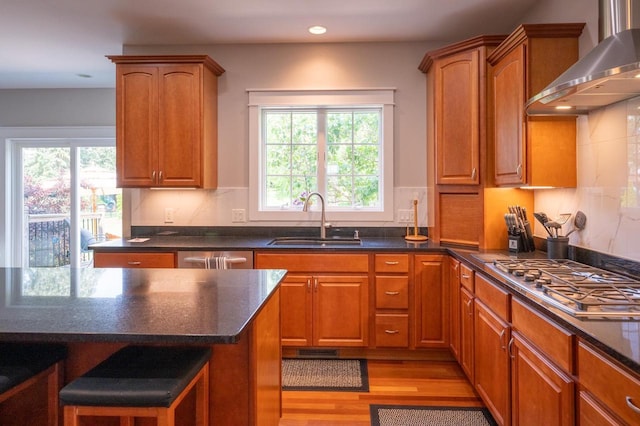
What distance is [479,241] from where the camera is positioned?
3.05m

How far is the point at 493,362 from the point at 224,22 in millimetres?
2986

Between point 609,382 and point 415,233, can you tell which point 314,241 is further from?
point 609,382

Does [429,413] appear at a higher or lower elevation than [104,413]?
lower

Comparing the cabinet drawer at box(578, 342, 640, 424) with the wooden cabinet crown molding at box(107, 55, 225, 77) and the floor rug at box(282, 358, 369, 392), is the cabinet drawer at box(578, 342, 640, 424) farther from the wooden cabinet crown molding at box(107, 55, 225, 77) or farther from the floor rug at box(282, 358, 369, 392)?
the wooden cabinet crown molding at box(107, 55, 225, 77)

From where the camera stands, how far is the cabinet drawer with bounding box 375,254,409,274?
3078mm

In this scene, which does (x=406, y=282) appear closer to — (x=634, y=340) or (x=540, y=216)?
(x=540, y=216)

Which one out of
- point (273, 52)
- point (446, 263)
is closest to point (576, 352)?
point (446, 263)

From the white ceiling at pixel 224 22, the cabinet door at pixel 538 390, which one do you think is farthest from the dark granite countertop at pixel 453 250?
the white ceiling at pixel 224 22

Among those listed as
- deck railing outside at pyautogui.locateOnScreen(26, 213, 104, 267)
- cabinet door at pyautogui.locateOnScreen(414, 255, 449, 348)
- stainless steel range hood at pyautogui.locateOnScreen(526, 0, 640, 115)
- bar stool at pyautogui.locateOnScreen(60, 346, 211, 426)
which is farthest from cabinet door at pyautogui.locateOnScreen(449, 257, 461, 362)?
deck railing outside at pyautogui.locateOnScreen(26, 213, 104, 267)

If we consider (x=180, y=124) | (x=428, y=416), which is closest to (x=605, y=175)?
(x=428, y=416)

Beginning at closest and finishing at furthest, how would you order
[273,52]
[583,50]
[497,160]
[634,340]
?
1. [634,340]
2. [583,50]
3. [497,160]
4. [273,52]

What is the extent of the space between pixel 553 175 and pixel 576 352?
4.59ft

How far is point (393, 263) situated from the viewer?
308cm

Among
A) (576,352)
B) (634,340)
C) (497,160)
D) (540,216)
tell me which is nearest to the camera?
(634,340)
